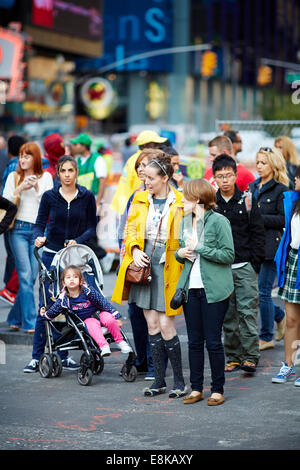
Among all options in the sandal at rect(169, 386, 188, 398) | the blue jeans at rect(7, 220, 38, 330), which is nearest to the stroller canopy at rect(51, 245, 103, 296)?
the sandal at rect(169, 386, 188, 398)

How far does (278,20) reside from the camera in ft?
358

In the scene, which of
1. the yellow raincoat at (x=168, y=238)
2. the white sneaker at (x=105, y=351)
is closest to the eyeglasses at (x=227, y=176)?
the yellow raincoat at (x=168, y=238)

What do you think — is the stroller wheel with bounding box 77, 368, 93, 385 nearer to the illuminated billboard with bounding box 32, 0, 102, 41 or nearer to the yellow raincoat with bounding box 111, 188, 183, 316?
the yellow raincoat with bounding box 111, 188, 183, 316

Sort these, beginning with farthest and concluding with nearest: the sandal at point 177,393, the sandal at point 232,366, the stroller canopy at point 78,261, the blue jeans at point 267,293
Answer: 1. the blue jeans at point 267,293
2. the sandal at point 232,366
3. the stroller canopy at point 78,261
4. the sandal at point 177,393

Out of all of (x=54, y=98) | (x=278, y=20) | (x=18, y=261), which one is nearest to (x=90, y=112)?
(x=54, y=98)

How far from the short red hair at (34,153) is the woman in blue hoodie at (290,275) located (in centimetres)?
294

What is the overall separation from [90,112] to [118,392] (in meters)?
74.8

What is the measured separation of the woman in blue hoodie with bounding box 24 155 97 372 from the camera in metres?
8.49

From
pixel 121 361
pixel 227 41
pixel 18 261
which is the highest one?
pixel 227 41

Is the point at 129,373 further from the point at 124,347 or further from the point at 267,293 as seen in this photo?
the point at 267,293

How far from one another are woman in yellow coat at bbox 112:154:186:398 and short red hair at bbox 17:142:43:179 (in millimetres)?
2257

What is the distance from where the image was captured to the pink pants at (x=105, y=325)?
792 cm

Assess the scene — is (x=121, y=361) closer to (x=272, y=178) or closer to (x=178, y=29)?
(x=272, y=178)

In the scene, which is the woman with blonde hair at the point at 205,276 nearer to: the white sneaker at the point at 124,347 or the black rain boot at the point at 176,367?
the black rain boot at the point at 176,367
